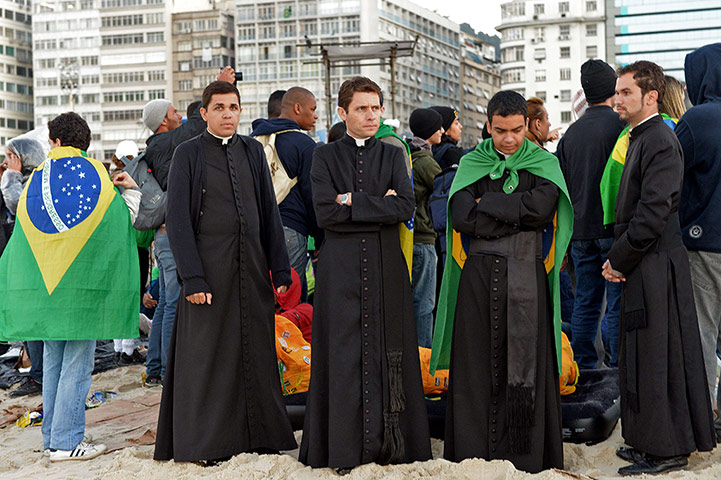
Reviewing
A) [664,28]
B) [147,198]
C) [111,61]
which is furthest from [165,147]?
[664,28]

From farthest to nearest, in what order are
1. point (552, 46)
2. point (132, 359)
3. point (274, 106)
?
point (552, 46)
point (132, 359)
point (274, 106)

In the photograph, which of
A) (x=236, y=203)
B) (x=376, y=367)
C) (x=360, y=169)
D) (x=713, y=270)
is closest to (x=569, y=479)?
(x=376, y=367)

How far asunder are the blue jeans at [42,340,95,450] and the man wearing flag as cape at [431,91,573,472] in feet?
7.55

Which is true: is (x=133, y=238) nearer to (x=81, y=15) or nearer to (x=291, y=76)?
(x=291, y=76)

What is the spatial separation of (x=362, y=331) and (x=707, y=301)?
189 cm

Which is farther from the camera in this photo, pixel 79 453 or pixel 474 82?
pixel 474 82

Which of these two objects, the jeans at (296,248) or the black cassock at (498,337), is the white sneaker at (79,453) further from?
the black cassock at (498,337)

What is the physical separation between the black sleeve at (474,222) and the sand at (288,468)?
3.89 feet

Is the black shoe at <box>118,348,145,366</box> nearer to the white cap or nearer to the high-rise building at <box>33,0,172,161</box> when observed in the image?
the white cap

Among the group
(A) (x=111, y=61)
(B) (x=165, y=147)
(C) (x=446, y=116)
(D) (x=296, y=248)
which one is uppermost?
(A) (x=111, y=61)

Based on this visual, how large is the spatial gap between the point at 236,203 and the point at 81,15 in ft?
315

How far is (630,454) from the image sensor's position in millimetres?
4738

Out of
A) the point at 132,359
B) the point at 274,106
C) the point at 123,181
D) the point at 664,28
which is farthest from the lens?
the point at 664,28

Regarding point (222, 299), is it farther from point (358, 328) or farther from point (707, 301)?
point (707, 301)
